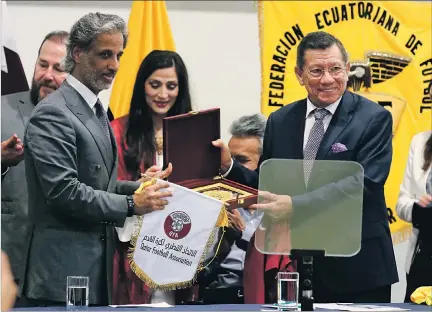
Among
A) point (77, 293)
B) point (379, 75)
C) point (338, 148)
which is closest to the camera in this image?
point (77, 293)

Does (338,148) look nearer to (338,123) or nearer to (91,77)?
(338,123)

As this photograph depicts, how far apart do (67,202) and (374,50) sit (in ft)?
8.94

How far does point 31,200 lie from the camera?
12.6 feet

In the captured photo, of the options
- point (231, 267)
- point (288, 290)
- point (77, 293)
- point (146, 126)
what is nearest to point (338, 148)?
point (288, 290)

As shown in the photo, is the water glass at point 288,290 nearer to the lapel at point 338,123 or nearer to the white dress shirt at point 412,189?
the lapel at point 338,123

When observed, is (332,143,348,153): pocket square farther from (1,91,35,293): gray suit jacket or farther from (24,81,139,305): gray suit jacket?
(1,91,35,293): gray suit jacket

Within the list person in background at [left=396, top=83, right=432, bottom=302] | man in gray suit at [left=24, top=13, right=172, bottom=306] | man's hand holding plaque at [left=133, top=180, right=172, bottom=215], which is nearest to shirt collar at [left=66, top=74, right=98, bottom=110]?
man in gray suit at [left=24, top=13, right=172, bottom=306]

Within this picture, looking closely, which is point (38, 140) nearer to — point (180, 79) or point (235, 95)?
point (180, 79)

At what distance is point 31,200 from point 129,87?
1845 mm

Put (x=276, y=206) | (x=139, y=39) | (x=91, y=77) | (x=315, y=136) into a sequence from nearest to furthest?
1. (x=276, y=206)
2. (x=91, y=77)
3. (x=315, y=136)
4. (x=139, y=39)

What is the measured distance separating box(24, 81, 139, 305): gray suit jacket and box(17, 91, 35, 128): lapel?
1015mm

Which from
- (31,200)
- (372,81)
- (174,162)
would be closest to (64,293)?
(31,200)

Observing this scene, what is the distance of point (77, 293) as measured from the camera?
11.0 feet

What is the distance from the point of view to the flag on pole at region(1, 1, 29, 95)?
5.12m
